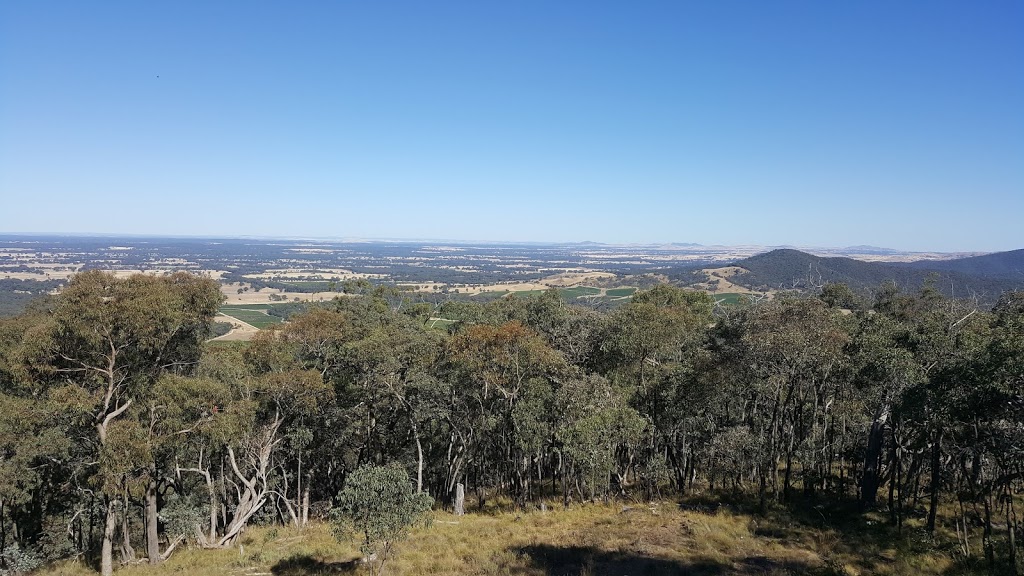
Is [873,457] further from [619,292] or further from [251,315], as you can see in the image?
[619,292]

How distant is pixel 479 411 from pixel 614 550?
1034cm

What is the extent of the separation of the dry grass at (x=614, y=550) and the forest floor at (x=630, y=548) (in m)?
0.04

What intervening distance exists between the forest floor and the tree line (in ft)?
4.31

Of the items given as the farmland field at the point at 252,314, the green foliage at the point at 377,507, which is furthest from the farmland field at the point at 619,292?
the green foliage at the point at 377,507

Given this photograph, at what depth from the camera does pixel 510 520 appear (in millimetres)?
23250

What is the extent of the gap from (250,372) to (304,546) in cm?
795

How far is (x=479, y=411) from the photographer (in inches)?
1038

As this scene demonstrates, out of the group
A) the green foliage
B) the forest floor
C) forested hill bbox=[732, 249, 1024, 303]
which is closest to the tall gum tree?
the forest floor

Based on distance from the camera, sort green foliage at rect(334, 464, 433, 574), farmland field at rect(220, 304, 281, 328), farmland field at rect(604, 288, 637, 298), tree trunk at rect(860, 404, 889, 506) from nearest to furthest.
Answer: green foliage at rect(334, 464, 433, 574)
tree trunk at rect(860, 404, 889, 506)
farmland field at rect(220, 304, 281, 328)
farmland field at rect(604, 288, 637, 298)

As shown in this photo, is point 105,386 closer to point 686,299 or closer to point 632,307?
point 632,307

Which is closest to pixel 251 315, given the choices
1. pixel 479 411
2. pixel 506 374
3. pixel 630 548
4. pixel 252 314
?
pixel 252 314

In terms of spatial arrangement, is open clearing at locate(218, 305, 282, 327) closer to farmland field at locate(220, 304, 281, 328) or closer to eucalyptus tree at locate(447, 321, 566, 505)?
farmland field at locate(220, 304, 281, 328)

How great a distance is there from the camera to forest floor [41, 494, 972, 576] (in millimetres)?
16016

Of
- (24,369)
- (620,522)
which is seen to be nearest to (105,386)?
(24,369)
